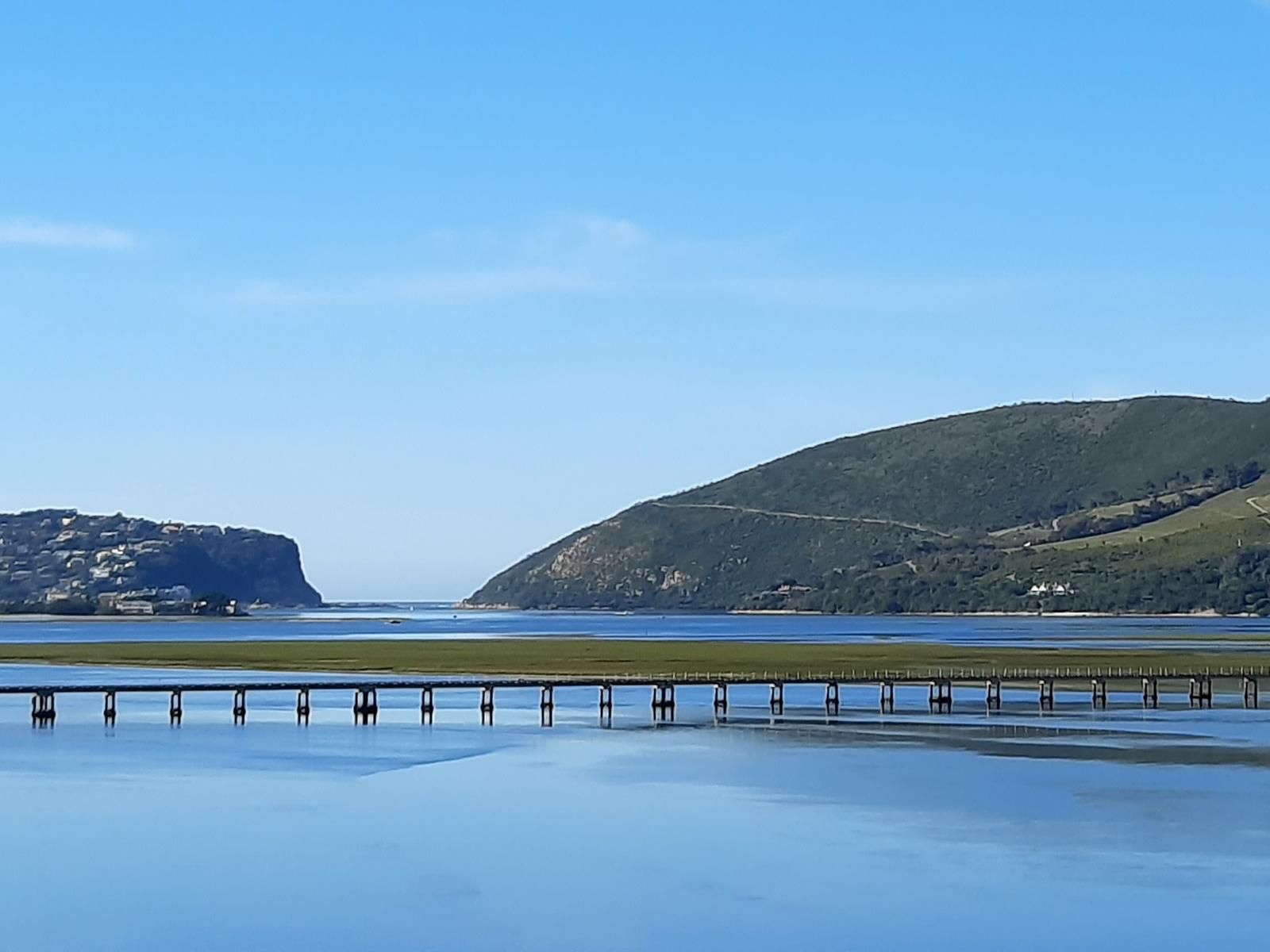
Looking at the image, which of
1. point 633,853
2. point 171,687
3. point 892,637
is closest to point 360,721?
point 171,687

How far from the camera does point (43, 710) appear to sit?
8319cm

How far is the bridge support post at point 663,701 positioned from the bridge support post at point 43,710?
25389 millimetres

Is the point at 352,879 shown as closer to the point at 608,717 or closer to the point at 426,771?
the point at 426,771

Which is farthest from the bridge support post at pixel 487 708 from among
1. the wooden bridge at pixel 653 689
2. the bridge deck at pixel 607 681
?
the bridge deck at pixel 607 681

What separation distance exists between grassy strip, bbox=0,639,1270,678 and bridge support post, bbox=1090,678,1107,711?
49.4 ft

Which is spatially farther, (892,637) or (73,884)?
(892,637)

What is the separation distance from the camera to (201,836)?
161 feet

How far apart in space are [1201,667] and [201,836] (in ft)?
255

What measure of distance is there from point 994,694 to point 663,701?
18448 millimetres

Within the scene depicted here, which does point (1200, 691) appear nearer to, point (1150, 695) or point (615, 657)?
point (1150, 695)

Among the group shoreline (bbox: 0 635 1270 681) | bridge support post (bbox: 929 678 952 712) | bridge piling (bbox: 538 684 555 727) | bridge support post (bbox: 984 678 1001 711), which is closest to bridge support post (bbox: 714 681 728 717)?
shoreline (bbox: 0 635 1270 681)

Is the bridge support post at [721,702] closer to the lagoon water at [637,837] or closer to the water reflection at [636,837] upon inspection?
the lagoon water at [637,837]

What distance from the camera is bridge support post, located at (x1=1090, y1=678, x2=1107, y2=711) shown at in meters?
91.7

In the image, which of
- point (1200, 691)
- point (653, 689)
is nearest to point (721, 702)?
point (653, 689)
